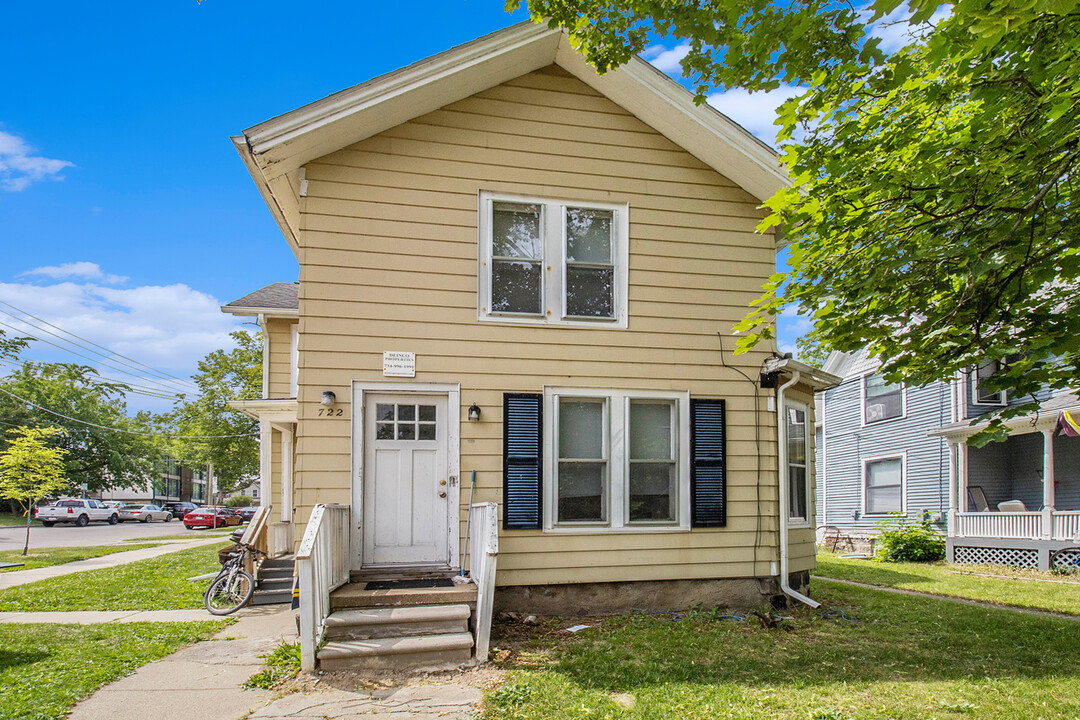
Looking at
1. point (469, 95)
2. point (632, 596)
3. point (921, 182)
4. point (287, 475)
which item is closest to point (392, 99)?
point (469, 95)

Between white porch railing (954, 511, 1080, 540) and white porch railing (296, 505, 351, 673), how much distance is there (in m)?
13.2

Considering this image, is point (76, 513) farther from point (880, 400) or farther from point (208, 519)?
point (880, 400)

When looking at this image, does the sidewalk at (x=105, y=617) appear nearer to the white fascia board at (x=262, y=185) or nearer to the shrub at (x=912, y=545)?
the white fascia board at (x=262, y=185)

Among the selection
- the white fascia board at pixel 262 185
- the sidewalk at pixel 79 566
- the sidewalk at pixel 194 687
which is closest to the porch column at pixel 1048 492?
the sidewalk at pixel 194 687

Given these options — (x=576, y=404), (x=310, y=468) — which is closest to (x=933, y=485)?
(x=576, y=404)

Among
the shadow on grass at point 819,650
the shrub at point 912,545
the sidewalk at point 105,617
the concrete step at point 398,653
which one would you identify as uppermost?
the concrete step at point 398,653

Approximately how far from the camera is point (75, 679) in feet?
17.6

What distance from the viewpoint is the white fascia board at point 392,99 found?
6773 mm

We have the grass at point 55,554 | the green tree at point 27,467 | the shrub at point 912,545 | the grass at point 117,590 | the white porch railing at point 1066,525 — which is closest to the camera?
the grass at point 117,590

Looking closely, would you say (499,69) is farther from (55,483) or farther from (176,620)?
(55,483)

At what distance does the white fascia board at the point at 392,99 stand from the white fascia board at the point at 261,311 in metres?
5.83

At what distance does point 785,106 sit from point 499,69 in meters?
3.28

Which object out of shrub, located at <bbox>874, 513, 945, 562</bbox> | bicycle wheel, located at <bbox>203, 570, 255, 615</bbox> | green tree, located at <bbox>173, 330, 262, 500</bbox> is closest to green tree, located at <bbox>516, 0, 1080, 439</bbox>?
bicycle wheel, located at <bbox>203, 570, 255, 615</bbox>

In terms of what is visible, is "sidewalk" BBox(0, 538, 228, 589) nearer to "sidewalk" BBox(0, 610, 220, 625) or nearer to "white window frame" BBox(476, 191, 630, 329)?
"sidewalk" BBox(0, 610, 220, 625)
